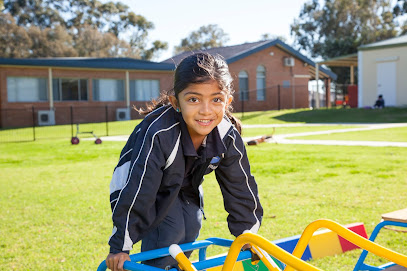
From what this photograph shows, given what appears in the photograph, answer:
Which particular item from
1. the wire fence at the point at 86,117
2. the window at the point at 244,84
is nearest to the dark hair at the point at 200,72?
the wire fence at the point at 86,117

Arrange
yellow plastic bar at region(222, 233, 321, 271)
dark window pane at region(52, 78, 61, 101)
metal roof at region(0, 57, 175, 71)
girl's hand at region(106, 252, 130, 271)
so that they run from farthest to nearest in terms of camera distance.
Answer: dark window pane at region(52, 78, 61, 101) → metal roof at region(0, 57, 175, 71) → girl's hand at region(106, 252, 130, 271) → yellow plastic bar at region(222, 233, 321, 271)

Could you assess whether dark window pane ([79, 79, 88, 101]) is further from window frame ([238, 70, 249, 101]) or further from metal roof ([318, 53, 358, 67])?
metal roof ([318, 53, 358, 67])

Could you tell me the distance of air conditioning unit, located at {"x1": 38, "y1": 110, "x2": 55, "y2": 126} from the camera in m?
26.4

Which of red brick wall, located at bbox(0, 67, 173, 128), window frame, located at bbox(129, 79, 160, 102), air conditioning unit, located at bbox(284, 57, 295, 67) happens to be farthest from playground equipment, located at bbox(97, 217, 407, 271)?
air conditioning unit, located at bbox(284, 57, 295, 67)

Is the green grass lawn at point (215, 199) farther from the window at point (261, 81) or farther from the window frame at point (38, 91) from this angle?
the window at point (261, 81)

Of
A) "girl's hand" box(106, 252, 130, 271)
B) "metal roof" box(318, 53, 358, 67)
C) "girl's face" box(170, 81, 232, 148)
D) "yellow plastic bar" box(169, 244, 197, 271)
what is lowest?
"girl's hand" box(106, 252, 130, 271)

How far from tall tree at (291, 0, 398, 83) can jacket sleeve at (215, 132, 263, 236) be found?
47.3 meters

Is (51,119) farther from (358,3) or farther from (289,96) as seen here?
(358,3)

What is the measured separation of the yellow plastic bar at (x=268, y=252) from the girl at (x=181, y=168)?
689 mm

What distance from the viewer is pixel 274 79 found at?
34.5 metres

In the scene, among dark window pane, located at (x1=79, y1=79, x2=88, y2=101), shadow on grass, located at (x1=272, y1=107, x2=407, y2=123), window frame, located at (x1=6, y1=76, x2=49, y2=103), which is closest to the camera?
shadow on grass, located at (x1=272, y1=107, x2=407, y2=123)

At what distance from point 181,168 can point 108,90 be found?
27489 mm

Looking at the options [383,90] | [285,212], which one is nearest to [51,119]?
[383,90]

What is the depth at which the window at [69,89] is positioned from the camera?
27.8 metres
